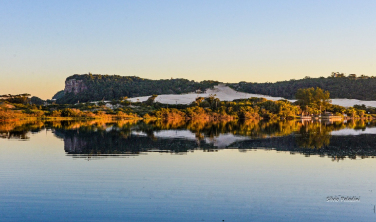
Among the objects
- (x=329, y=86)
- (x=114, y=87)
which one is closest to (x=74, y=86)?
(x=114, y=87)

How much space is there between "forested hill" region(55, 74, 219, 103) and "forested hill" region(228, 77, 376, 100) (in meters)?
17.7

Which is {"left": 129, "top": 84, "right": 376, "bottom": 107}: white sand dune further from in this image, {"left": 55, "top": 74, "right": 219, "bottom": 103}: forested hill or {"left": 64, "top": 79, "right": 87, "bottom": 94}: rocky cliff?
{"left": 64, "top": 79, "right": 87, "bottom": 94}: rocky cliff

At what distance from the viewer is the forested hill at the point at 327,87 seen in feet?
439

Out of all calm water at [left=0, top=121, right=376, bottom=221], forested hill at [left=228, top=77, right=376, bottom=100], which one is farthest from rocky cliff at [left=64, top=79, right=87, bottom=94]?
calm water at [left=0, top=121, right=376, bottom=221]

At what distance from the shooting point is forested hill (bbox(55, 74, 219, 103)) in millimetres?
148125

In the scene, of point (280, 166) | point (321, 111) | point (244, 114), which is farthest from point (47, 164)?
point (321, 111)

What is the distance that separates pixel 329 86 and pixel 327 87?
41.7 inches

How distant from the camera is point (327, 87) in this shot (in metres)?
143

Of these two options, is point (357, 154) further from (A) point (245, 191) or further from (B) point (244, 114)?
(B) point (244, 114)

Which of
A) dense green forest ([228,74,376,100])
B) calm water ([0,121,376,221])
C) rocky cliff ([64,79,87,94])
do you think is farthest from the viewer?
rocky cliff ([64,79,87,94])

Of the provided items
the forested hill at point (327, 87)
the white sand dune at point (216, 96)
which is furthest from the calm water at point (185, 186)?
the forested hill at point (327, 87)

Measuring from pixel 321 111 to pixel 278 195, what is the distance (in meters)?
89.5

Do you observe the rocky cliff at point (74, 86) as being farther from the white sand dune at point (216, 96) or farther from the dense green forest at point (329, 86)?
the dense green forest at point (329, 86)

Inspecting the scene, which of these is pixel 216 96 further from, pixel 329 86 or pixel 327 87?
pixel 329 86
